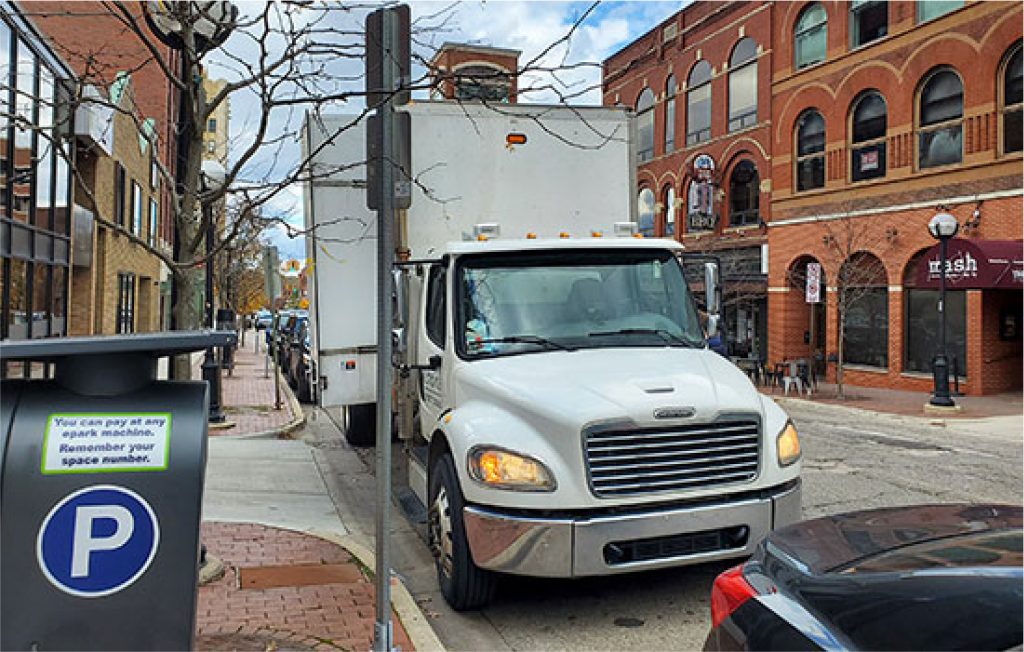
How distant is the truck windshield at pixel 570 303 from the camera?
5602mm

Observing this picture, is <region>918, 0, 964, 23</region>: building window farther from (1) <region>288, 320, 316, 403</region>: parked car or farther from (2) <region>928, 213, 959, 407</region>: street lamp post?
(1) <region>288, 320, 316, 403</region>: parked car

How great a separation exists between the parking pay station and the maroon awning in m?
18.4

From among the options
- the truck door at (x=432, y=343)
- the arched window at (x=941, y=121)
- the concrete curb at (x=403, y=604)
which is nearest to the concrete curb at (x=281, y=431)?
the concrete curb at (x=403, y=604)

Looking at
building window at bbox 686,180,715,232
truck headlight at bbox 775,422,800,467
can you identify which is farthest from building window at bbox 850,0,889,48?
truck headlight at bbox 775,422,800,467

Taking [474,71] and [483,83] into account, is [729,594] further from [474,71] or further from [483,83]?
[483,83]

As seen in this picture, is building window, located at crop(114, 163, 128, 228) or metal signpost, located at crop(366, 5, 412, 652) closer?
metal signpost, located at crop(366, 5, 412, 652)

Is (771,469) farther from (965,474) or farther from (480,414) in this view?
(965,474)

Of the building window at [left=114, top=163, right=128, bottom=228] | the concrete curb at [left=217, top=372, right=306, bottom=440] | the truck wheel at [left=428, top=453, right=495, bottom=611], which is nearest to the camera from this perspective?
the truck wheel at [left=428, top=453, right=495, bottom=611]

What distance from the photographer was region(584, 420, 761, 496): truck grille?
176 inches

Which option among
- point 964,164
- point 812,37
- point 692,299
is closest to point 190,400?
point 692,299

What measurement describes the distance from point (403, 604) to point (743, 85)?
26.6 meters

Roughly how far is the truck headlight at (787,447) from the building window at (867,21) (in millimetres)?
20887

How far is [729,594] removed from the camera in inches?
100

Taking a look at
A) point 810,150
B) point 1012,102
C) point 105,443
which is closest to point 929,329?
point 1012,102
